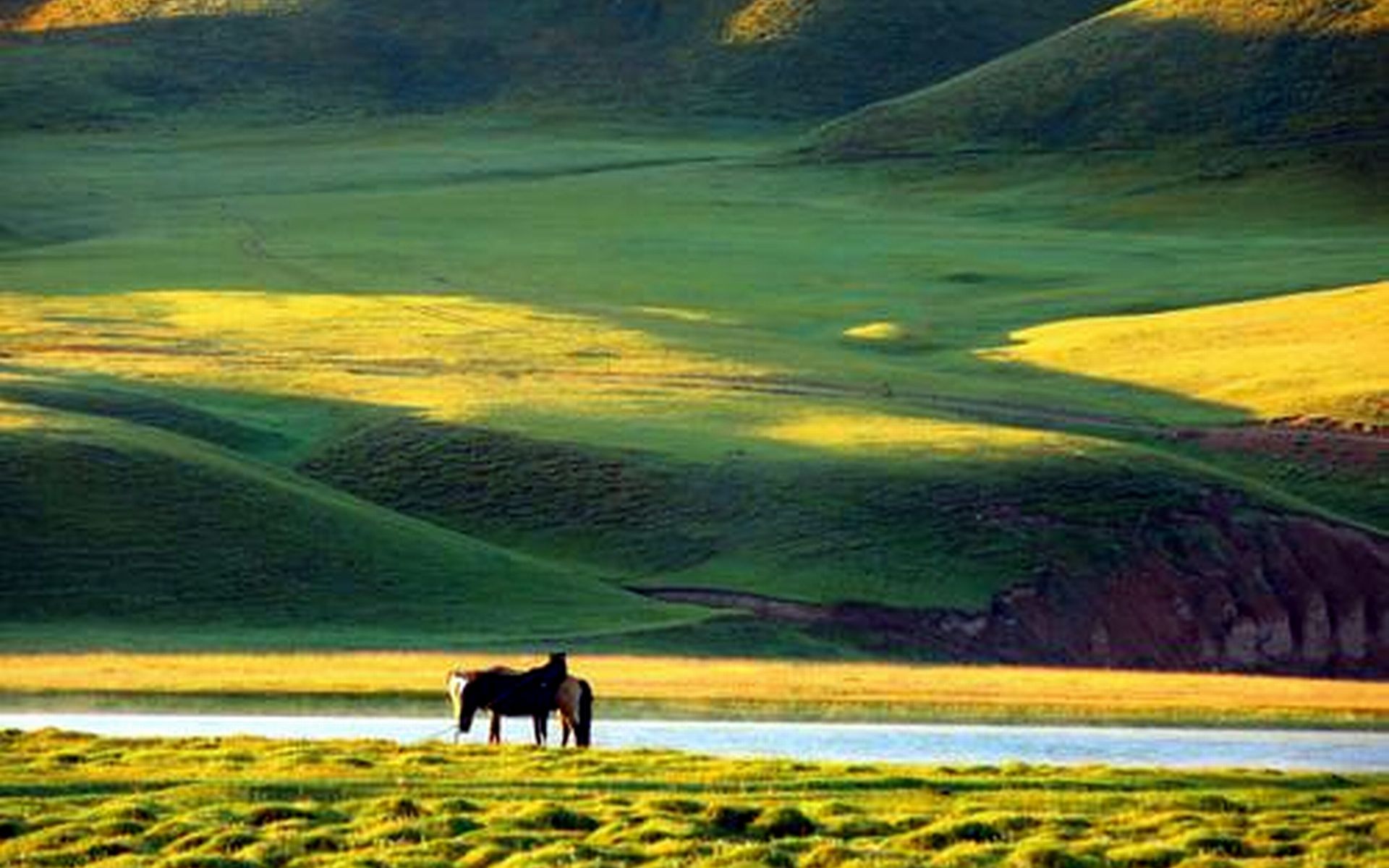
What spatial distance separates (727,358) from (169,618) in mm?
38392

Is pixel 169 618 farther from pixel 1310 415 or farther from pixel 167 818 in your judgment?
pixel 1310 415

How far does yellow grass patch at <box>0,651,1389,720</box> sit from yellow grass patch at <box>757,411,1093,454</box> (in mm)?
20772

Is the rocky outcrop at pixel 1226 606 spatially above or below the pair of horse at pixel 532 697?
above

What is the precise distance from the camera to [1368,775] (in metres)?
33.8

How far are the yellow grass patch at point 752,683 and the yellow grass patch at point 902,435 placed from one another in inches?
818

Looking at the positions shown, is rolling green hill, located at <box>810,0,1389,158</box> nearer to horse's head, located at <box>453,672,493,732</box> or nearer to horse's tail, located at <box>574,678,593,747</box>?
horse's tail, located at <box>574,678,593,747</box>

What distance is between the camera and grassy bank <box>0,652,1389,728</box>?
4334 centimetres

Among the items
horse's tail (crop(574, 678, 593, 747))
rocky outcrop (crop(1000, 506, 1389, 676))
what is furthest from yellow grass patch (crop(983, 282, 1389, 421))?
horse's tail (crop(574, 678, 593, 747))

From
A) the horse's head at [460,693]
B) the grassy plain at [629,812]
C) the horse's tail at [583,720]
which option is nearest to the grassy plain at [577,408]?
the horse's head at [460,693]

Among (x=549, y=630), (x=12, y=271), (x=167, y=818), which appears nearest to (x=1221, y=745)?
(x=167, y=818)

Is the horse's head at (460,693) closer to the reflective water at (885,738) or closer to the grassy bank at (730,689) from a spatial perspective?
the reflective water at (885,738)

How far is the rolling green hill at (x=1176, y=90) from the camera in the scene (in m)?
172

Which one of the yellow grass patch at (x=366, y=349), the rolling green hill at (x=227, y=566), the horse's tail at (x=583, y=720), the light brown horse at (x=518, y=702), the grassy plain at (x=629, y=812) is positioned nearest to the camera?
the grassy plain at (x=629, y=812)

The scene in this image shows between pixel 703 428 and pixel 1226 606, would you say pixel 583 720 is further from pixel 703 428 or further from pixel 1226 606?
pixel 703 428
